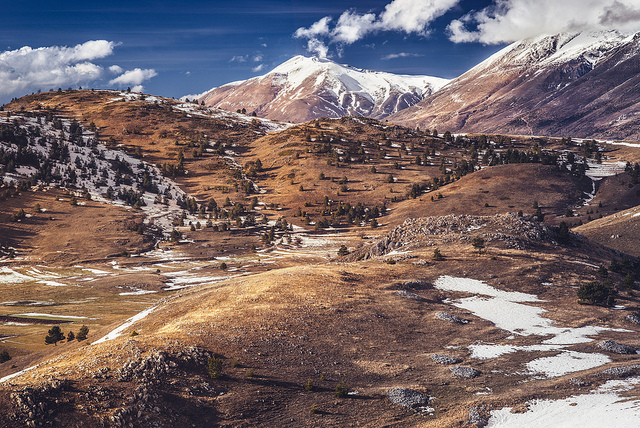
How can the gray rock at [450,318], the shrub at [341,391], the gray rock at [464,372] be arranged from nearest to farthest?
the shrub at [341,391] < the gray rock at [464,372] < the gray rock at [450,318]

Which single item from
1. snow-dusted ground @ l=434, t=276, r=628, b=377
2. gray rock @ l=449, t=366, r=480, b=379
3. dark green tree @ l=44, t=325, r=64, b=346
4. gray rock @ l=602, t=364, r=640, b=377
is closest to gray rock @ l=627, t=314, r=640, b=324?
snow-dusted ground @ l=434, t=276, r=628, b=377

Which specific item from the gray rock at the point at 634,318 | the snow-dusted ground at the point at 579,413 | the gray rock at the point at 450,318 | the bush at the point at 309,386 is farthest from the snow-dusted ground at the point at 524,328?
the bush at the point at 309,386

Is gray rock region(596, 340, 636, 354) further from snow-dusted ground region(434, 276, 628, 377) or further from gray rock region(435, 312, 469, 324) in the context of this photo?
gray rock region(435, 312, 469, 324)

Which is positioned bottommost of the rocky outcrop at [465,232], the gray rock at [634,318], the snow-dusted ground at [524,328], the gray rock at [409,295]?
the gray rock at [634,318]

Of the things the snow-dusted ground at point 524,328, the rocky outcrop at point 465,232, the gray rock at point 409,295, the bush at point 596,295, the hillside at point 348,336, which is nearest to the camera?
the hillside at point 348,336

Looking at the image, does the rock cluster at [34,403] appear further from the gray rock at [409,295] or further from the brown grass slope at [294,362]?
the gray rock at [409,295]
